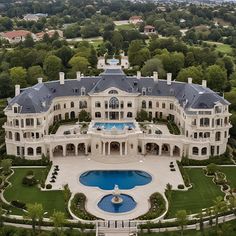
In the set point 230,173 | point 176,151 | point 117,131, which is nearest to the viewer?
point 230,173

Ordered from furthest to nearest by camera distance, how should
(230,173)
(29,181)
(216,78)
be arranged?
(216,78), (230,173), (29,181)

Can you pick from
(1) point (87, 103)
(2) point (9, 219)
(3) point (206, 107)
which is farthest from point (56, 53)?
(2) point (9, 219)

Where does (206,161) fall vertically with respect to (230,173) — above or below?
above

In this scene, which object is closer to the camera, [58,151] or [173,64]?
[58,151]

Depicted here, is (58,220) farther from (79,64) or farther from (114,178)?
(79,64)

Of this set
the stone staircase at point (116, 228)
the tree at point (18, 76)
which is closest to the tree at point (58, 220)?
the stone staircase at point (116, 228)

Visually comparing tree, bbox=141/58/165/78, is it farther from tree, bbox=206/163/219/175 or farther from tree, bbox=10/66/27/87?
tree, bbox=206/163/219/175

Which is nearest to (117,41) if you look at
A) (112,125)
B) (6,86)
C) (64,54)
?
(64,54)
